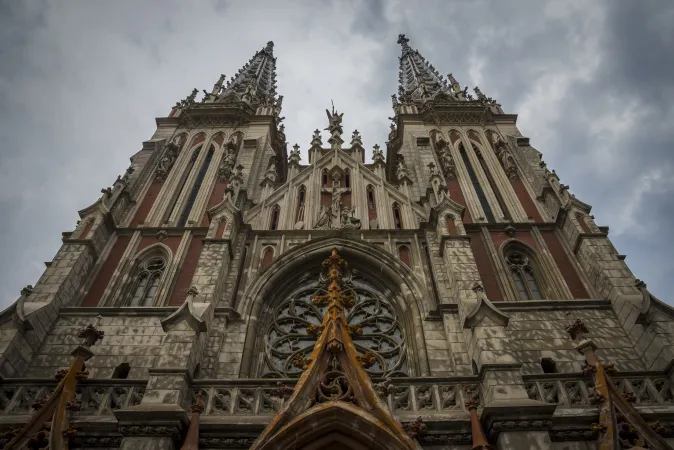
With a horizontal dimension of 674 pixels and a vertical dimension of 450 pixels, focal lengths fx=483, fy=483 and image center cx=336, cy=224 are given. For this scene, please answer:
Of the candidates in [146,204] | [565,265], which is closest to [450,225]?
[565,265]

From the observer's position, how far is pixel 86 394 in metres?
9.06

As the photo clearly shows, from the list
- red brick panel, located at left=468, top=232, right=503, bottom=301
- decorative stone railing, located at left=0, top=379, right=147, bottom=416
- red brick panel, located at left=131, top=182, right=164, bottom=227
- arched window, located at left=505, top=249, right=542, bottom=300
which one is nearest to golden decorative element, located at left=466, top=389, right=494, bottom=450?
red brick panel, located at left=468, top=232, right=503, bottom=301

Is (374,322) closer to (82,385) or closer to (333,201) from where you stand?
(333,201)

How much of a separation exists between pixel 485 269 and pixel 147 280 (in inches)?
373

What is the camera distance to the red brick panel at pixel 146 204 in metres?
15.9

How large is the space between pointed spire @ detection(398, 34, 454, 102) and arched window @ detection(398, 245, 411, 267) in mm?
13271

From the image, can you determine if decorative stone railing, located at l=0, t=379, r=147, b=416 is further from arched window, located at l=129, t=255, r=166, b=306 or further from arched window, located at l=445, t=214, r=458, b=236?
arched window, located at l=445, t=214, r=458, b=236

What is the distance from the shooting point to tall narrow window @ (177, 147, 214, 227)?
16.3m

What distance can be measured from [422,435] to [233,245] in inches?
307

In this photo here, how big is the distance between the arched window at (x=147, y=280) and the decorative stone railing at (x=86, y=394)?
11.8 ft

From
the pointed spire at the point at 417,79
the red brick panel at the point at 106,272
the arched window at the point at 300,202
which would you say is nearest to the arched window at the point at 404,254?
the arched window at the point at 300,202

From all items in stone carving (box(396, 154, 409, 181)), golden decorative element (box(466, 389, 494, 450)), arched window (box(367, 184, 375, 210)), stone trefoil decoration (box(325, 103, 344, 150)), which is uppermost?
stone trefoil decoration (box(325, 103, 344, 150))

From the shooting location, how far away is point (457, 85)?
2952cm

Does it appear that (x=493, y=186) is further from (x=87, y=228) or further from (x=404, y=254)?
(x=87, y=228)
